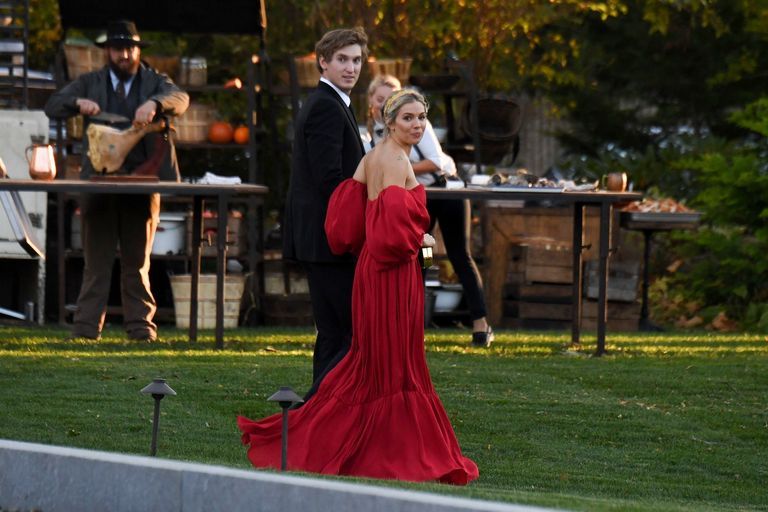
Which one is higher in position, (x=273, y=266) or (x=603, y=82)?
(x=603, y=82)

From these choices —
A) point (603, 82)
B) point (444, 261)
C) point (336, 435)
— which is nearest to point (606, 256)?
point (444, 261)

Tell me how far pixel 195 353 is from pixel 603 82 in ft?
46.1

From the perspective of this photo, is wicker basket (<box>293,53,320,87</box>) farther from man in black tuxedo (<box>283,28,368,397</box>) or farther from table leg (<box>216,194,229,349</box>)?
man in black tuxedo (<box>283,28,368,397</box>)

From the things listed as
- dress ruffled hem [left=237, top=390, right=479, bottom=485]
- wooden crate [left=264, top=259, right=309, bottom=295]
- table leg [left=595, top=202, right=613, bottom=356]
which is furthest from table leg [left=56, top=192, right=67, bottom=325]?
dress ruffled hem [left=237, top=390, right=479, bottom=485]

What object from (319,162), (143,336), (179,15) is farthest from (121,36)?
(319,162)

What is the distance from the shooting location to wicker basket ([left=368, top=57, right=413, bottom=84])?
15.1m

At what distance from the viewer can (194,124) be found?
50.1 ft

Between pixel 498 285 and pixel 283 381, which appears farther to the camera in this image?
pixel 498 285

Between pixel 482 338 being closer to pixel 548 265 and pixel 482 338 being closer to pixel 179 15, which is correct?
pixel 548 265

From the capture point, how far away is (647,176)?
66.9 ft

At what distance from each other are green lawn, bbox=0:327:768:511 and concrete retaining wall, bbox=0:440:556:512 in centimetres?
101

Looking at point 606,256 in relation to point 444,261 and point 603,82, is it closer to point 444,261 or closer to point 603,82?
point 444,261

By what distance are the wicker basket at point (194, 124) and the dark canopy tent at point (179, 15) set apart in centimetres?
72

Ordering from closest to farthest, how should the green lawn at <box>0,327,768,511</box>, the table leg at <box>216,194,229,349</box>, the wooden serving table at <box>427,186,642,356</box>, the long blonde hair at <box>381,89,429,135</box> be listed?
the long blonde hair at <box>381,89,429,135</box>
the green lawn at <box>0,327,768,511</box>
the wooden serving table at <box>427,186,642,356</box>
the table leg at <box>216,194,229,349</box>
